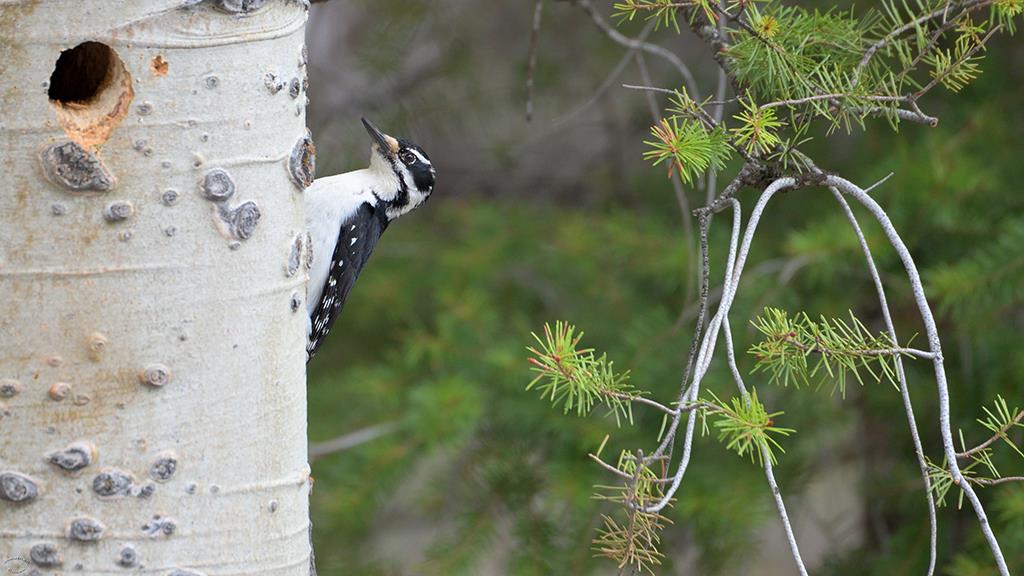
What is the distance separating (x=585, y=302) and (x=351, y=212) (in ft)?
3.92

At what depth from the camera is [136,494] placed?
1.68 m

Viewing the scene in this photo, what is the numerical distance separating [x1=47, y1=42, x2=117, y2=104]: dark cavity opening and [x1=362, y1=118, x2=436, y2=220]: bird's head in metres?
1.54

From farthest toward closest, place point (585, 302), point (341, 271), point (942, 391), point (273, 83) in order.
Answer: point (585, 302) → point (341, 271) → point (273, 83) → point (942, 391)

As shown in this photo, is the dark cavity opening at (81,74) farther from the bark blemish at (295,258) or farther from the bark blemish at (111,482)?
the bark blemish at (111,482)

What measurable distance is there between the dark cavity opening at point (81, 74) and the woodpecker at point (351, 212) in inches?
51.4

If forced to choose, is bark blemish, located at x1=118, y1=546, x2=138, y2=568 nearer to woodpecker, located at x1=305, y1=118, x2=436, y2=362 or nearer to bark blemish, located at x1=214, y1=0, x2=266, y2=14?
bark blemish, located at x1=214, y1=0, x2=266, y2=14

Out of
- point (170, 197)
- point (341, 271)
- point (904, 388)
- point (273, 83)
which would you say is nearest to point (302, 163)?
point (273, 83)

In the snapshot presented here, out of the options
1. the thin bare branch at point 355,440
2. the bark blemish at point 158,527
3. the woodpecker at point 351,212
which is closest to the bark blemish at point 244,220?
the bark blemish at point 158,527

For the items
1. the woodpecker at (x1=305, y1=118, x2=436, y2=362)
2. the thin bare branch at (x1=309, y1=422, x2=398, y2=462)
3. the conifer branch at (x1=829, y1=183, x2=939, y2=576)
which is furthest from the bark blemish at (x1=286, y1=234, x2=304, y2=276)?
the thin bare branch at (x1=309, y1=422, x2=398, y2=462)

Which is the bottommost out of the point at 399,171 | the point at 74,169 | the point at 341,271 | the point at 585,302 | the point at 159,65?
the point at 585,302

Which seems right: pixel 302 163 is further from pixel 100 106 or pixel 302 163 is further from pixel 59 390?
pixel 59 390

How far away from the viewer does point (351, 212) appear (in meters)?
3.33

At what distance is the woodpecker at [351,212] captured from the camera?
10.5ft

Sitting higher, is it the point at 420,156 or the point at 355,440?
the point at 420,156
